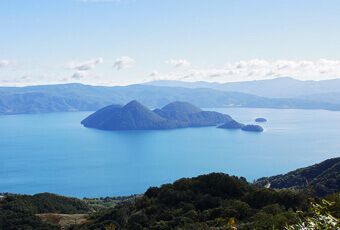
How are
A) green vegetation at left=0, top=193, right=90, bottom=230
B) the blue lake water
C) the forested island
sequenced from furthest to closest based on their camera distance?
the blue lake water < green vegetation at left=0, top=193, right=90, bottom=230 < the forested island

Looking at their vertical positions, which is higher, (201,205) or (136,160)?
(201,205)

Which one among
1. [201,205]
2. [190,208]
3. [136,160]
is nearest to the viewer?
[190,208]

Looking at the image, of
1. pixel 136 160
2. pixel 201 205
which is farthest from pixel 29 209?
pixel 136 160

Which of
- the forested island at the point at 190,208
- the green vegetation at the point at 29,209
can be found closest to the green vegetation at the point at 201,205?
the forested island at the point at 190,208

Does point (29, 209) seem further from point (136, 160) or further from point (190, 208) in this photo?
point (136, 160)

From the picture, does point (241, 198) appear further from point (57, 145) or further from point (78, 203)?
point (57, 145)

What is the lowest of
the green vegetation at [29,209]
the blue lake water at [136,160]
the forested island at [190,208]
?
the blue lake water at [136,160]

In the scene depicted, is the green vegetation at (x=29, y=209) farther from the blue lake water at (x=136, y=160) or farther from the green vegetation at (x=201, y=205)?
the blue lake water at (x=136, y=160)

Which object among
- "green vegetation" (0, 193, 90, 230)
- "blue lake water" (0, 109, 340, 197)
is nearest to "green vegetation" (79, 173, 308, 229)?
"green vegetation" (0, 193, 90, 230)

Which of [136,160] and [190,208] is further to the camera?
[136,160]

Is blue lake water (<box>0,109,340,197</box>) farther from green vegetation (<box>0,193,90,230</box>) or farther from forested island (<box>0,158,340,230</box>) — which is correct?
forested island (<box>0,158,340,230</box>)

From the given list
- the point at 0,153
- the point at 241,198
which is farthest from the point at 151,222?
the point at 0,153
